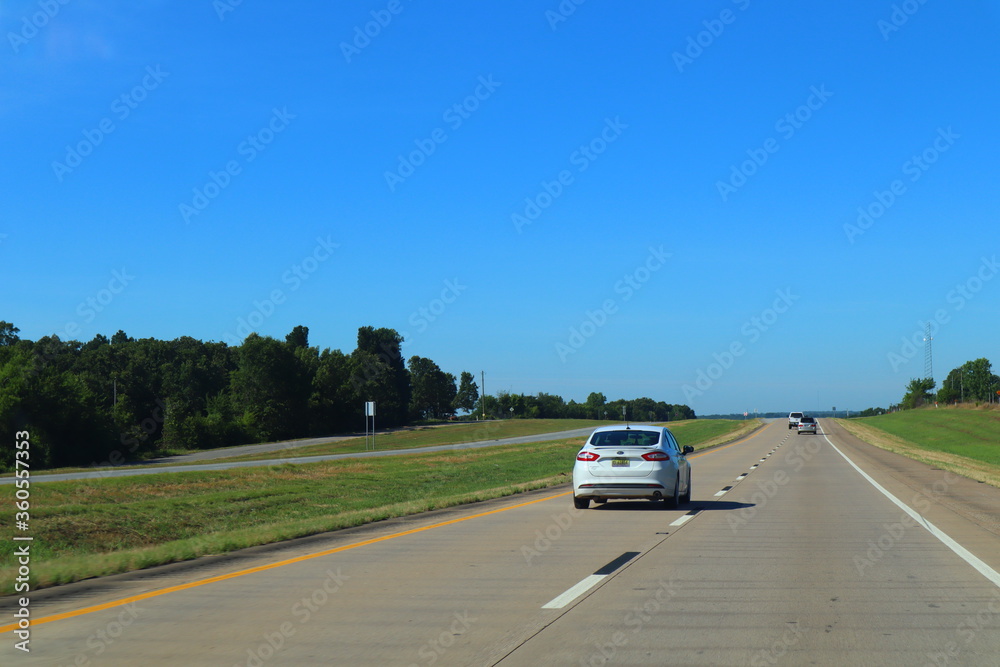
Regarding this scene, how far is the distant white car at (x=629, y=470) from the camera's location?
17.4 m

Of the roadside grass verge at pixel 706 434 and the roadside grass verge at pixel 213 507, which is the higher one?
the roadside grass verge at pixel 706 434

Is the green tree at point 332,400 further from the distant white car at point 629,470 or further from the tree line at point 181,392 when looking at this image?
the distant white car at point 629,470

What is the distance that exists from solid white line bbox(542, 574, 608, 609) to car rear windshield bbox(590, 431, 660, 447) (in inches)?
316

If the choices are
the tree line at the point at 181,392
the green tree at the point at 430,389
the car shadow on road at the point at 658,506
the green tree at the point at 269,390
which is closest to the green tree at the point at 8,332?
the tree line at the point at 181,392

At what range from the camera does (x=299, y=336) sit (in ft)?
465

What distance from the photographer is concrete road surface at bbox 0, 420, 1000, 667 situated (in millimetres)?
6582

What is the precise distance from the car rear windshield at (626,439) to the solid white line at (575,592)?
803 centimetres

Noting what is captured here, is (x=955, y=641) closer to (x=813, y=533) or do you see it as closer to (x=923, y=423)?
(x=813, y=533)

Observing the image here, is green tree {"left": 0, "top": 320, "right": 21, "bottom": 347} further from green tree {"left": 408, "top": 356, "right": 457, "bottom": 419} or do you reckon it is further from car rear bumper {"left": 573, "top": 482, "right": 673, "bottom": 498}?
car rear bumper {"left": 573, "top": 482, "right": 673, "bottom": 498}

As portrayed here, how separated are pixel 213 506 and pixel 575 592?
17555 mm

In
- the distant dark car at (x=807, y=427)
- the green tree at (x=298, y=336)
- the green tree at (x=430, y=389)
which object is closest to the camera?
the distant dark car at (x=807, y=427)

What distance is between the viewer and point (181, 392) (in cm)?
11044

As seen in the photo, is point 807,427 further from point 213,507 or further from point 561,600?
point 561,600

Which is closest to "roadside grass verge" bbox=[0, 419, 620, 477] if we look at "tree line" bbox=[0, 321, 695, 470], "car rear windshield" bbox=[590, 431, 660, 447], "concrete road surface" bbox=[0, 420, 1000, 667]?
"tree line" bbox=[0, 321, 695, 470]
